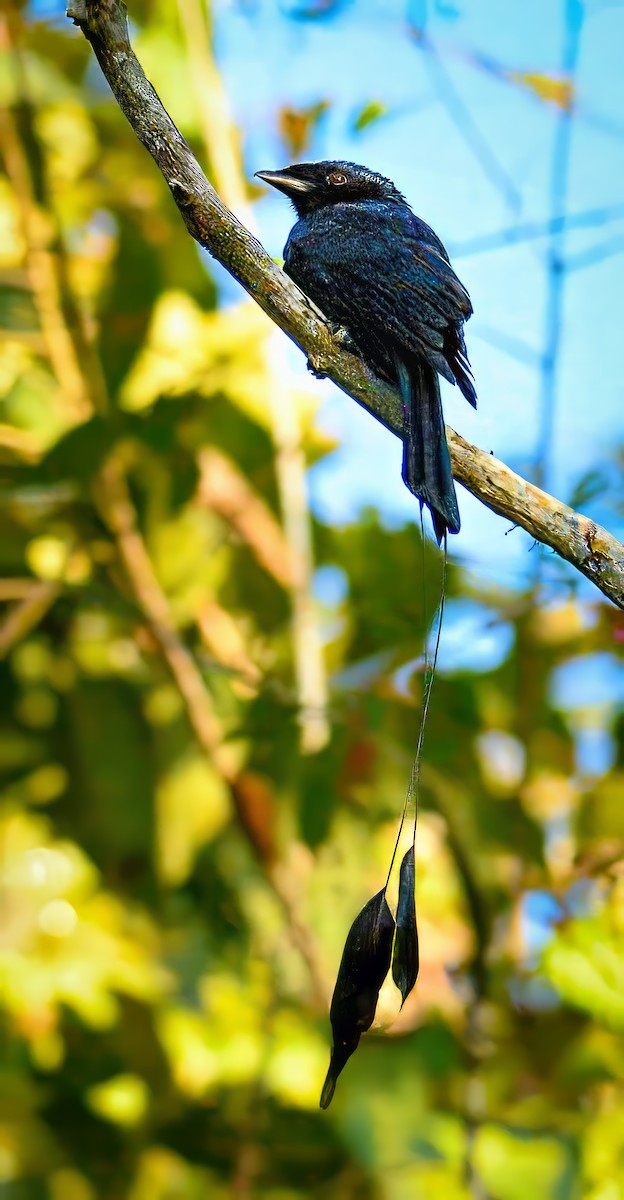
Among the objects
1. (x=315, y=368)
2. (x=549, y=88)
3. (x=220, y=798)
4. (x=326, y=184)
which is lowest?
(x=220, y=798)

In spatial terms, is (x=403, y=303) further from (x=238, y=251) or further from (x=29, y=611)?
(x=29, y=611)

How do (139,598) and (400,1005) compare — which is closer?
(400,1005)

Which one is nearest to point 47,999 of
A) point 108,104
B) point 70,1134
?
point 70,1134

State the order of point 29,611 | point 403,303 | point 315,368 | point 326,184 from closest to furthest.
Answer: point 315,368
point 403,303
point 326,184
point 29,611

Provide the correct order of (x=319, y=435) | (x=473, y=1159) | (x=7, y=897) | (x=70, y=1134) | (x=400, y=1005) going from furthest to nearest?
(x=319, y=435) < (x=7, y=897) < (x=70, y=1134) < (x=473, y=1159) < (x=400, y=1005)

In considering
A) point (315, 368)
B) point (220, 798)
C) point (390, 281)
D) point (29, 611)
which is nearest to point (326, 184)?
point (390, 281)

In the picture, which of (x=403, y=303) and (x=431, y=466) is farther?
(x=403, y=303)

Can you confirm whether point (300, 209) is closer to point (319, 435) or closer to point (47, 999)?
point (319, 435)
